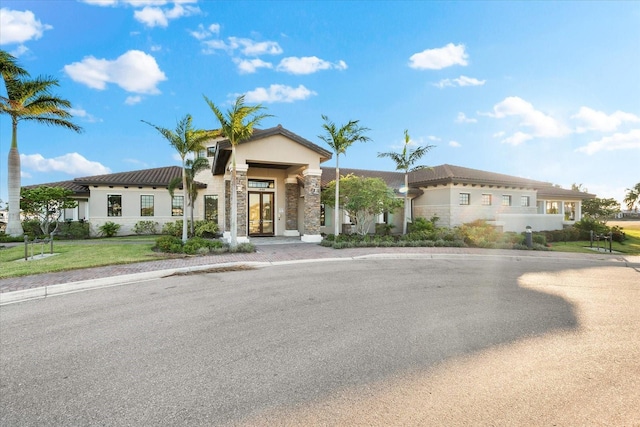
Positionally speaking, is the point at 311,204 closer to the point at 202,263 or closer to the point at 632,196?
the point at 202,263

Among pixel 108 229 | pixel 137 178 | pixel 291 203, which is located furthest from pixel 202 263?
pixel 137 178

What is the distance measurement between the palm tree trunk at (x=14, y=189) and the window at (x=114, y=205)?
4.88 metres

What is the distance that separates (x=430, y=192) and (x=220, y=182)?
16980 millimetres

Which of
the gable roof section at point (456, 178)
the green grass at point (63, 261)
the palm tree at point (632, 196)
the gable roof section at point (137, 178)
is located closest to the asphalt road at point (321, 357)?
the green grass at point (63, 261)

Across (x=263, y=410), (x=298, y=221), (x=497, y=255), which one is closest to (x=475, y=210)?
(x=497, y=255)

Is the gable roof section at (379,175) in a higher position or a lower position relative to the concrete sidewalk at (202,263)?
higher

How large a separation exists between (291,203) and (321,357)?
54.8 feet

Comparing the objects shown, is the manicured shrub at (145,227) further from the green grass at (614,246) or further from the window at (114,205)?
the green grass at (614,246)

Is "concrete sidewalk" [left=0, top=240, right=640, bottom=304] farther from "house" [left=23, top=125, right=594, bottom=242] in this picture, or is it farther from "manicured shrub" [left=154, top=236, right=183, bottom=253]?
"house" [left=23, top=125, right=594, bottom=242]

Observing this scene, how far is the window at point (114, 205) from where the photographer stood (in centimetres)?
2326

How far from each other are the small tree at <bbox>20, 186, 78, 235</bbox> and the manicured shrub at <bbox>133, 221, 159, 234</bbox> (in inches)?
166

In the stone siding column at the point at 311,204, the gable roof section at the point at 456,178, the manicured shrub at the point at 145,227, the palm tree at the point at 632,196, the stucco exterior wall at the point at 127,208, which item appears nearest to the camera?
the stone siding column at the point at 311,204

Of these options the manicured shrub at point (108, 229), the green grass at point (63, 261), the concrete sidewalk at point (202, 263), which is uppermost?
the manicured shrub at point (108, 229)

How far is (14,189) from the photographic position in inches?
797
